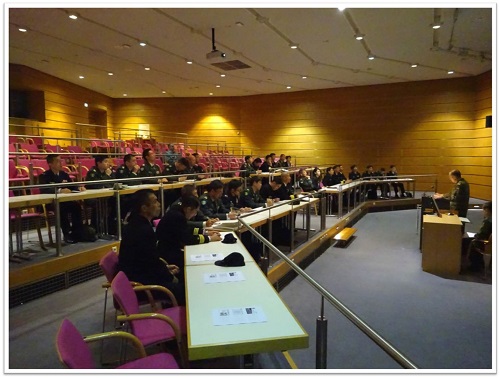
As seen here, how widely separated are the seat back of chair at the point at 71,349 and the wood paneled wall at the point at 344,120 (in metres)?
10.2

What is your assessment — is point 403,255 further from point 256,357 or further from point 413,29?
point 413,29

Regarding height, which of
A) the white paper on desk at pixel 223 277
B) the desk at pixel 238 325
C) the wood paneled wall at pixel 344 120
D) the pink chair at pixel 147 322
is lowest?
the pink chair at pixel 147 322

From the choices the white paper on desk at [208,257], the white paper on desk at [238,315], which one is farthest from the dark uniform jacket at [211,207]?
the white paper on desk at [238,315]

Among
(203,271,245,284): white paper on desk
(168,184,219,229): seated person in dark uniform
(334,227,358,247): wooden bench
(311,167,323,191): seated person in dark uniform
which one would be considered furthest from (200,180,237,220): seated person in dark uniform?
(311,167,323,191): seated person in dark uniform

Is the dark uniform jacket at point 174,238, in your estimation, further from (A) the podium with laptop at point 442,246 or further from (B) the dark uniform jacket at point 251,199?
(A) the podium with laptop at point 442,246

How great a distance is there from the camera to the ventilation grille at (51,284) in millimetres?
3006

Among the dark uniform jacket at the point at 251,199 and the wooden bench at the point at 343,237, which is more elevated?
the dark uniform jacket at the point at 251,199

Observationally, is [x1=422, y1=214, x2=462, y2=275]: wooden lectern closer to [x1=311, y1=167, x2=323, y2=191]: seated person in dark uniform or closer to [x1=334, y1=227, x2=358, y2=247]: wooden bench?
[x1=334, y1=227, x2=358, y2=247]: wooden bench

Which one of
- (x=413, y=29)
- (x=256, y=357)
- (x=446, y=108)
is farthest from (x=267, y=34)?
(x=446, y=108)

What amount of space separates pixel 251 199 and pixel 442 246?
2.75 metres

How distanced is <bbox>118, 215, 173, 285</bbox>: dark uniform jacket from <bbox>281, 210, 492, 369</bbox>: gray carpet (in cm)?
123

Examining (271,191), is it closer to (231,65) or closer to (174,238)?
(174,238)

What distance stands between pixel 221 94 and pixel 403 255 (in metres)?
10.5

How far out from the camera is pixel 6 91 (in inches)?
80.4
